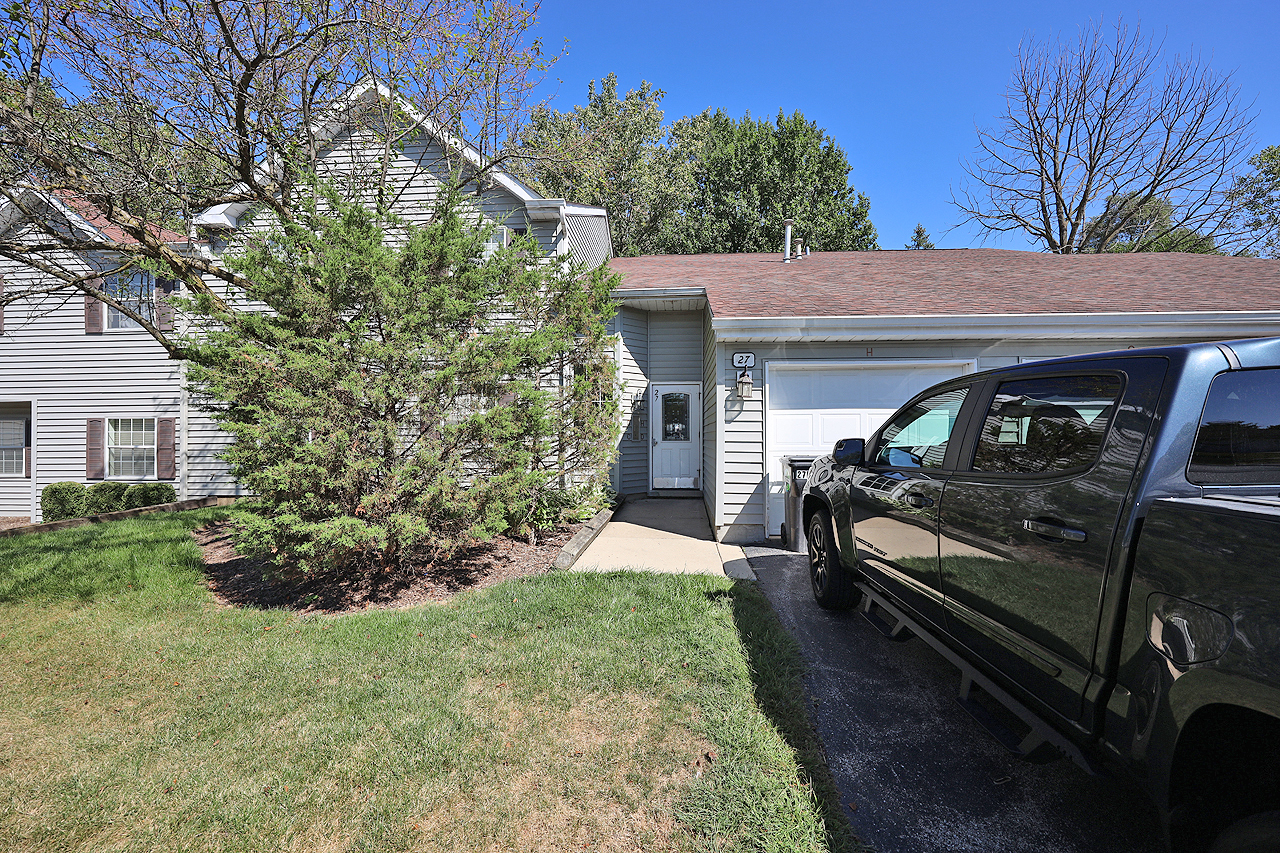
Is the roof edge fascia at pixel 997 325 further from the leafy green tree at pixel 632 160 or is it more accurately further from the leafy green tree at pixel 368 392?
the leafy green tree at pixel 632 160

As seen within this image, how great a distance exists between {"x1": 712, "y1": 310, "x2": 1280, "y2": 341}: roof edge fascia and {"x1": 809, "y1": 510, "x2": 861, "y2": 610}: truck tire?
289 centimetres

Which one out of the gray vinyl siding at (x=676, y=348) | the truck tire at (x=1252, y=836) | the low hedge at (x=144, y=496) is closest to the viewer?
the truck tire at (x=1252, y=836)

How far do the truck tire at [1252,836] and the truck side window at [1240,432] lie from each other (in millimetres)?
920

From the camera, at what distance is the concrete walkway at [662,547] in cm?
599

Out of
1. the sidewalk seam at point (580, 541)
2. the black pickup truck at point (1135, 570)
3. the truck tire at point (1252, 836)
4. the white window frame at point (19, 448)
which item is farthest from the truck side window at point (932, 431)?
the white window frame at point (19, 448)

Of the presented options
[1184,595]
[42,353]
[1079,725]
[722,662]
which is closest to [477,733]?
[722,662]

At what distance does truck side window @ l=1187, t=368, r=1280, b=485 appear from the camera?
1.70 m

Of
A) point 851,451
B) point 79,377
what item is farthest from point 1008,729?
point 79,377

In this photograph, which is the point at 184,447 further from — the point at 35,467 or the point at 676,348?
the point at 676,348

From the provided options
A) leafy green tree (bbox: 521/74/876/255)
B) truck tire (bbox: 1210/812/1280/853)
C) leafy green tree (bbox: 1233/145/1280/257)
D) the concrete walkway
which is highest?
leafy green tree (bbox: 521/74/876/255)

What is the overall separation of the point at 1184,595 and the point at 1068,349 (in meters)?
7.17

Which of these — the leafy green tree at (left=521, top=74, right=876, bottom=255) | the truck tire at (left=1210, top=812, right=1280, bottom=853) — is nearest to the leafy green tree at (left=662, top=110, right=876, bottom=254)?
the leafy green tree at (left=521, top=74, right=876, bottom=255)

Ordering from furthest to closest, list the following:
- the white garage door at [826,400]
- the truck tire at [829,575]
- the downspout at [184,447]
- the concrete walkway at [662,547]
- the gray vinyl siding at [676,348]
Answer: the gray vinyl siding at [676,348] < the downspout at [184,447] < the white garage door at [826,400] < the concrete walkway at [662,547] < the truck tire at [829,575]

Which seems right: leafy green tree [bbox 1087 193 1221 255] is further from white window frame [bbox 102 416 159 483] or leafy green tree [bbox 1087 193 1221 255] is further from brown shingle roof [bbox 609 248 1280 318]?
white window frame [bbox 102 416 159 483]
